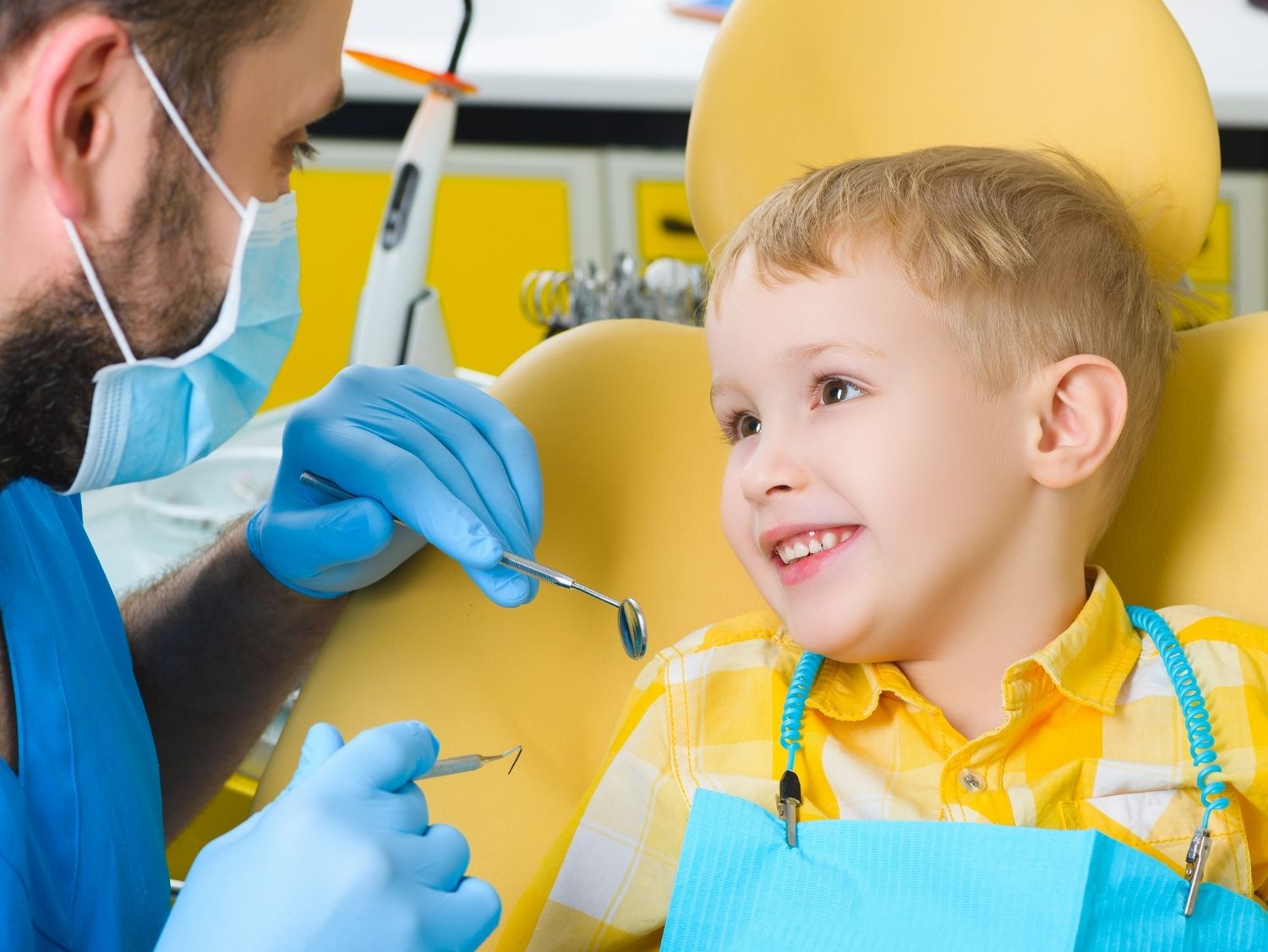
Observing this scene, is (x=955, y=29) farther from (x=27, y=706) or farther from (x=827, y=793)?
(x=27, y=706)

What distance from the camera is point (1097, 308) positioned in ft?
3.49

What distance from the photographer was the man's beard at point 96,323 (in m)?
0.94

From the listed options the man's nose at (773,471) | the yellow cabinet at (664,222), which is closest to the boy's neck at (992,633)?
the man's nose at (773,471)

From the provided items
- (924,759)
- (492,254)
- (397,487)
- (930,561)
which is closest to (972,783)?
(924,759)

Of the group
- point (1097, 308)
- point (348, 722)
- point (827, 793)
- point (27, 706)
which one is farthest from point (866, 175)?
point (27, 706)

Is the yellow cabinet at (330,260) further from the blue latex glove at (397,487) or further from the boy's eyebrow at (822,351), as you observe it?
the boy's eyebrow at (822,351)

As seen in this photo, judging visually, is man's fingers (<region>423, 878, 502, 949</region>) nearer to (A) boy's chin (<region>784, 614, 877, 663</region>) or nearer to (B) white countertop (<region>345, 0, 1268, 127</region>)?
(A) boy's chin (<region>784, 614, 877, 663</region>)

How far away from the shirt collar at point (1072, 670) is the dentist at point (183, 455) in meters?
0.24

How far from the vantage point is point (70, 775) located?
103 cm

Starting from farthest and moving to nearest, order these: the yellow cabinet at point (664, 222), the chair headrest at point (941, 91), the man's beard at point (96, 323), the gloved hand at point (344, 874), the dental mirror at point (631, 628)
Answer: the yellow cabinet at point (664, 222)
the chair headrest at point (941, 91)
the dental mirror at point (631, 628)
the man's beard at point (96, 323)
the gloved hand at point (344, 874)

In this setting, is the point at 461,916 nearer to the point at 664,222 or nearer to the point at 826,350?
the point at 826,350

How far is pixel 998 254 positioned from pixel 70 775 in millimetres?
746

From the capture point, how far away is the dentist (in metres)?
0.86

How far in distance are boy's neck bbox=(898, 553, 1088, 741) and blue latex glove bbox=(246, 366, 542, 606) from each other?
0.31 meters
